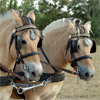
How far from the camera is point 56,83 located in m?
2.84

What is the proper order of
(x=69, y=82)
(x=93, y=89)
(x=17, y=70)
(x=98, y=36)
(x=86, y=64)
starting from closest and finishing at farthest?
(x=86, y=64) < (x=17, y=70) < (x=93, y=89) < (x=69, y=82) < (x=98, y=36)

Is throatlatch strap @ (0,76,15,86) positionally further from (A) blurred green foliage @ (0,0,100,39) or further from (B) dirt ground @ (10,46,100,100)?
(A) blurred green foliage @ (0,0,100,39)

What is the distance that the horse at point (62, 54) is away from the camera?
97.8 inches

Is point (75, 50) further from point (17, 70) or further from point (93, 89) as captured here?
point (93, 89)

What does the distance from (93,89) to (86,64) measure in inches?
120

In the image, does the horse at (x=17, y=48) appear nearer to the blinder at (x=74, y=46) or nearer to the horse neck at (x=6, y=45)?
the horse neck at (x=6, y=45)

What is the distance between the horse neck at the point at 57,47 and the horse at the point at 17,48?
0.73m

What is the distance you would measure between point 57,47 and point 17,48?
1.00m

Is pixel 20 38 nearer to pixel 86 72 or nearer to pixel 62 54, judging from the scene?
pixel 62 54

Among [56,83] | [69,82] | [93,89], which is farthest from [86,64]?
[69,82]

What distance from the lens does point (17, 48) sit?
2.02 meters

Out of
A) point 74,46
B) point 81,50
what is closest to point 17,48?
point 74,46

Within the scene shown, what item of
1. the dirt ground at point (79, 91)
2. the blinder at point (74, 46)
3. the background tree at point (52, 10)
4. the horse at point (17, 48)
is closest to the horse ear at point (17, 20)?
the horse at point (17, 48)

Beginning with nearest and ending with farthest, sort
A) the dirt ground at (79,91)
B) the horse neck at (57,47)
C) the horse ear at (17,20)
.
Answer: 1. the horse ear at (17,20)
2. the horse neck at (57,47)
3. the dirt ground at (79,91)
